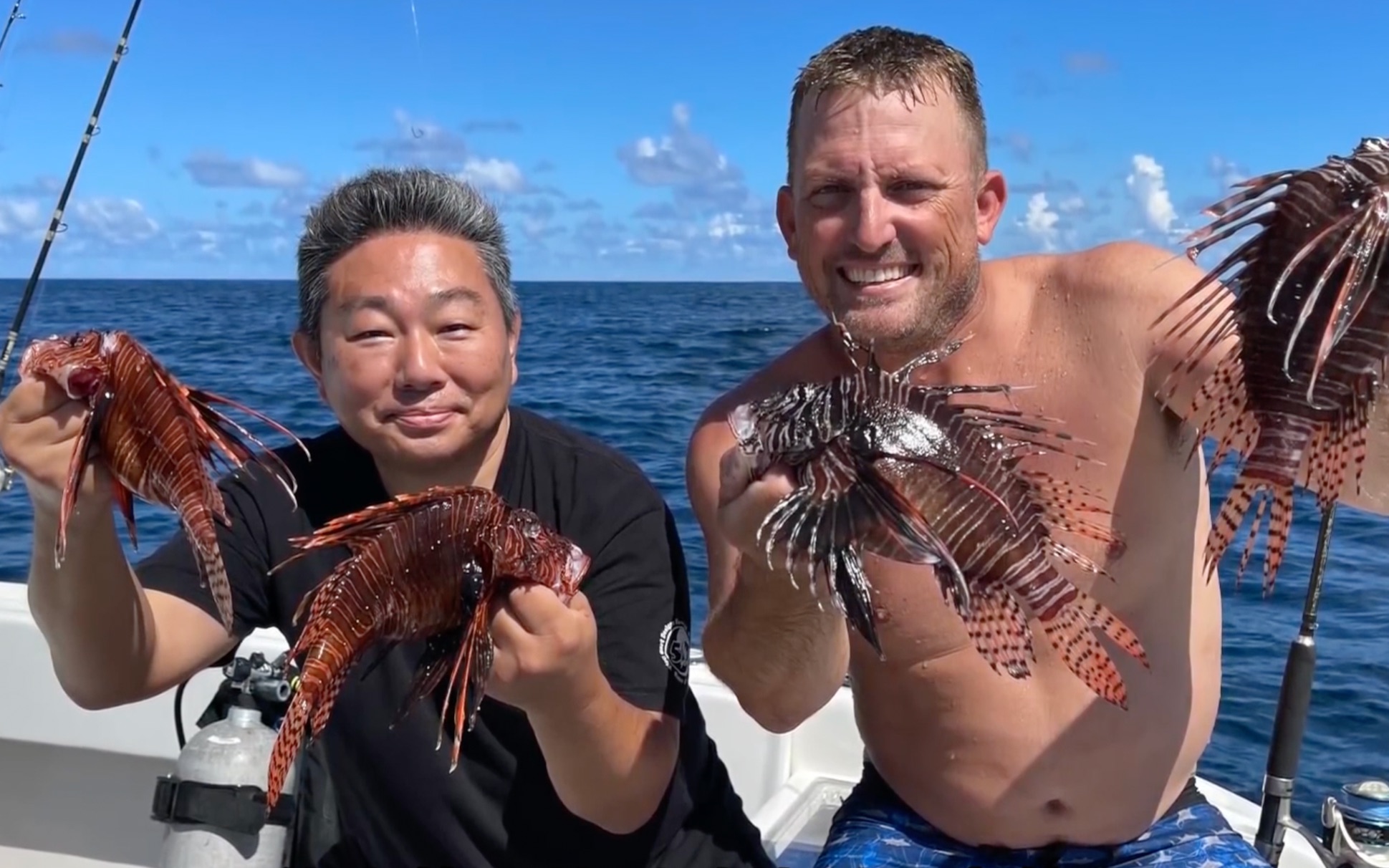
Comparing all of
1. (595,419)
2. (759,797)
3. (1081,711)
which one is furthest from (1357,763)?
(595,419)

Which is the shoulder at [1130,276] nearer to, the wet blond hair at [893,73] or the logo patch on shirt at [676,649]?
the wet blond hair at [893,73]

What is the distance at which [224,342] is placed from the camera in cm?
2916

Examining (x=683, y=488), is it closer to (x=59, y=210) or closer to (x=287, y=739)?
(x=59, y=210)

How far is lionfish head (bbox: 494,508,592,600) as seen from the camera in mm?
2730

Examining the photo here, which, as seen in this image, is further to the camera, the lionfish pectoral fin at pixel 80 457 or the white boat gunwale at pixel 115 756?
the white boat gunwale at pixel 115 756

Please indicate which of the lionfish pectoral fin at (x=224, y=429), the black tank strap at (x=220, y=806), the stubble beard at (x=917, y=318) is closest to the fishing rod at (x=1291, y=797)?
the stubble beard at (x=917, y=318)

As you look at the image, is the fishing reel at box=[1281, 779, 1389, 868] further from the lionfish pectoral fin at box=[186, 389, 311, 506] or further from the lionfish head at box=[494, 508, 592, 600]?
the lionfish pectoral fin at box=[186, 389, 311, 506]

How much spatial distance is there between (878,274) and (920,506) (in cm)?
91

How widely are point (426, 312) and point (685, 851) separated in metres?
1.65

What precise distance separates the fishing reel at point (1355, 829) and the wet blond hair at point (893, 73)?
2554 mm

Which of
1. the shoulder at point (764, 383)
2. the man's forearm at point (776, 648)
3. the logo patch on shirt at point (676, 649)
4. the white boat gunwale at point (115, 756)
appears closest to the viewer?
the man's forearm at point (776, 648)

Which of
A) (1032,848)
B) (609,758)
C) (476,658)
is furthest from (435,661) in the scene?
(1032,848)

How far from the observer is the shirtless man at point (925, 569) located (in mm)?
3271

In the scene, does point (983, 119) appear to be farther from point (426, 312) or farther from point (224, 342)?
point (224, 342)
